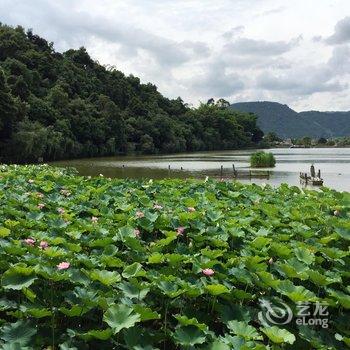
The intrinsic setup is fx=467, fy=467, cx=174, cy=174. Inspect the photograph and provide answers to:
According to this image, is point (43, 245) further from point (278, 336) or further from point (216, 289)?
point (278, 336)

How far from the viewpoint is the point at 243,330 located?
9.57ft

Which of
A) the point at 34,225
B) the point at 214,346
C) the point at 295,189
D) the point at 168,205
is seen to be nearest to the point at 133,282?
the point at 214,346

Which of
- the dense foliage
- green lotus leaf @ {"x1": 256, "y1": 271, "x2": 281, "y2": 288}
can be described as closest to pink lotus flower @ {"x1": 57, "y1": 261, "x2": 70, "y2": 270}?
green lotus leaf @ {"x1": 256, "y1": 271, "x2": 281, "y2": 288}

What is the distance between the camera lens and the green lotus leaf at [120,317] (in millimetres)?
2758

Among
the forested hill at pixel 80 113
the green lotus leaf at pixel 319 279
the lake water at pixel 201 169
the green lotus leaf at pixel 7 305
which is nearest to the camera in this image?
the green lotus leaf at pixel 7 305

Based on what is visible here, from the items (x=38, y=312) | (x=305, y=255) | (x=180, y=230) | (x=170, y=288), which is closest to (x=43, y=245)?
(x=38, y=312)

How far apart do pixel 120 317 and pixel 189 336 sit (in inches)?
17.1

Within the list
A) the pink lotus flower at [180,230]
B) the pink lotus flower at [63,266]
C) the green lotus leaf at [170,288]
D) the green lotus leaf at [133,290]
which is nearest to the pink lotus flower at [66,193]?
the pink lotus flower at [180,230]

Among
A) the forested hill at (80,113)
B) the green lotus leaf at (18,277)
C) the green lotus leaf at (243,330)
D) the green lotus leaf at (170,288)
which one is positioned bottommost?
the green lotus leaf at (243,330)

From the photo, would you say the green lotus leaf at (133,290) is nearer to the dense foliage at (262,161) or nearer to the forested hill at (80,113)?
the dense foliage at (262,161)

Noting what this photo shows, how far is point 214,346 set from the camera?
9.11 ft

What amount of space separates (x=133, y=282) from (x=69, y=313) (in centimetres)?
48

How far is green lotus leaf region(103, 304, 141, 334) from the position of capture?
9.05 ft

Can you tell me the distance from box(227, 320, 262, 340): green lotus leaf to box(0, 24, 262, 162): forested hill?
54.0 metres
